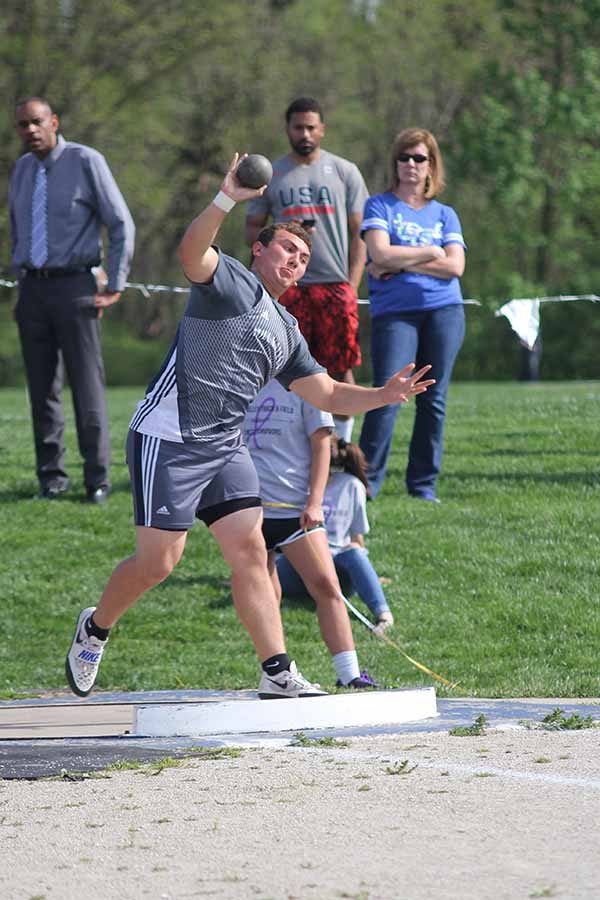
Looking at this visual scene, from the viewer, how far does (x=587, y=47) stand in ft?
148

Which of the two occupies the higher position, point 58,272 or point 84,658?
point 58,272

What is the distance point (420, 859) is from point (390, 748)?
1.68 metres

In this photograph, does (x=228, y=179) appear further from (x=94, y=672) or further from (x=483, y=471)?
(x=483, y=471)

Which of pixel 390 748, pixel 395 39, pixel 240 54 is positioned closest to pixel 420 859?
pixel 390 748

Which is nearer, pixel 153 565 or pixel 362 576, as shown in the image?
pixel 153 565

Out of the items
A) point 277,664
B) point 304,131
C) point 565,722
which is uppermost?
point 304,131

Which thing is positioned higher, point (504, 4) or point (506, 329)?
point (504, 4)

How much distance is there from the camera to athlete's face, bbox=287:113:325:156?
10.3m

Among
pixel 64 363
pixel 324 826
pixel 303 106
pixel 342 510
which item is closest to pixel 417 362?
pixel 303 106

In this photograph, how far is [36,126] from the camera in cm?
1041

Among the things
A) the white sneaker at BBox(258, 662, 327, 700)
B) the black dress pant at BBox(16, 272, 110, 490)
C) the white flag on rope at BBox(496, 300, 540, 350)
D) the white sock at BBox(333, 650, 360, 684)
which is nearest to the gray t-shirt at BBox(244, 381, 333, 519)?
the white sock at BBox(333, 650, 360, 684)

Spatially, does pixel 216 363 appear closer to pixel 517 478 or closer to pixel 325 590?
pixel 325 590

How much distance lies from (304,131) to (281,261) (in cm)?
427

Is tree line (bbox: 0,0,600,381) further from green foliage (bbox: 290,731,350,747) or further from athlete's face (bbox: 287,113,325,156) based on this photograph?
green foliage (bbox: 290,731,350,747)
